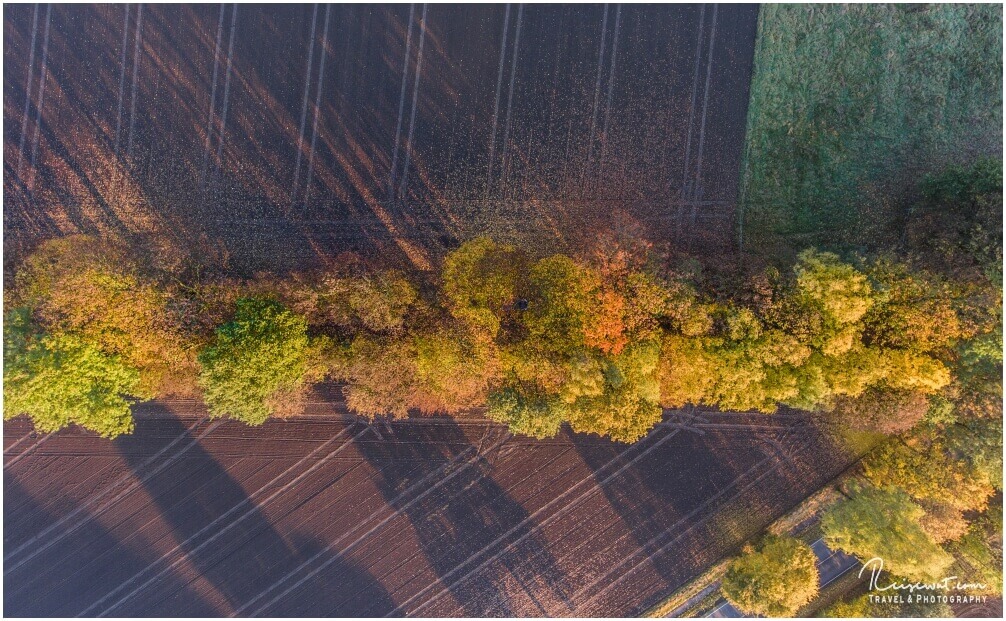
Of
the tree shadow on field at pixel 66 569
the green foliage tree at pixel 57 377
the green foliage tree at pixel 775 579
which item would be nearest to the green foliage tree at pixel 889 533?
the green foliage tree at pixel 775 579

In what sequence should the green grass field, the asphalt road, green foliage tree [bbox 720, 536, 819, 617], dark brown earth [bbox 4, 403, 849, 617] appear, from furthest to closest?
dark brown earth [bbox 4, 403, 849, 617], the asphalt road, the green grass field, green foliage tree [bbox 720, 536, 819, 617]

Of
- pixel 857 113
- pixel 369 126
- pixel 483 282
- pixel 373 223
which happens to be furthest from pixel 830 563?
pixel 369 126

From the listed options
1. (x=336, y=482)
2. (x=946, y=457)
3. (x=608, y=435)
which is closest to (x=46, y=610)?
(x=336, y=482)

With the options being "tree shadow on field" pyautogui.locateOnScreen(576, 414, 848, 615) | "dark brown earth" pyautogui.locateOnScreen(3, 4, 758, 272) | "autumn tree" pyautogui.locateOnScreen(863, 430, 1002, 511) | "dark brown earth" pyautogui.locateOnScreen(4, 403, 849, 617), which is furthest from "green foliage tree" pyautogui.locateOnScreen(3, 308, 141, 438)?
"autumn tree" pyautogui.locateOnScreen(863, 430, 1002, 511)

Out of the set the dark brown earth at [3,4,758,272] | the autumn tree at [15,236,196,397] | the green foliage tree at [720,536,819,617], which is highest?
the dark brown earth at [3,4,758,272]

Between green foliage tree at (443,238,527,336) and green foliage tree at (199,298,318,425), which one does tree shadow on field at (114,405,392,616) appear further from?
green foliage tree at (443,238,527,336)

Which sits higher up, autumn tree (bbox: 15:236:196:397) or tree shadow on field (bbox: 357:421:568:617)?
autumn tree (bbox: 15:236:196:397)

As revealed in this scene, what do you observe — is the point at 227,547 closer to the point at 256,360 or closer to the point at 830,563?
the point at 256,360

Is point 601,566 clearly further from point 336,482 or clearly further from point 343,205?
point 343,205
